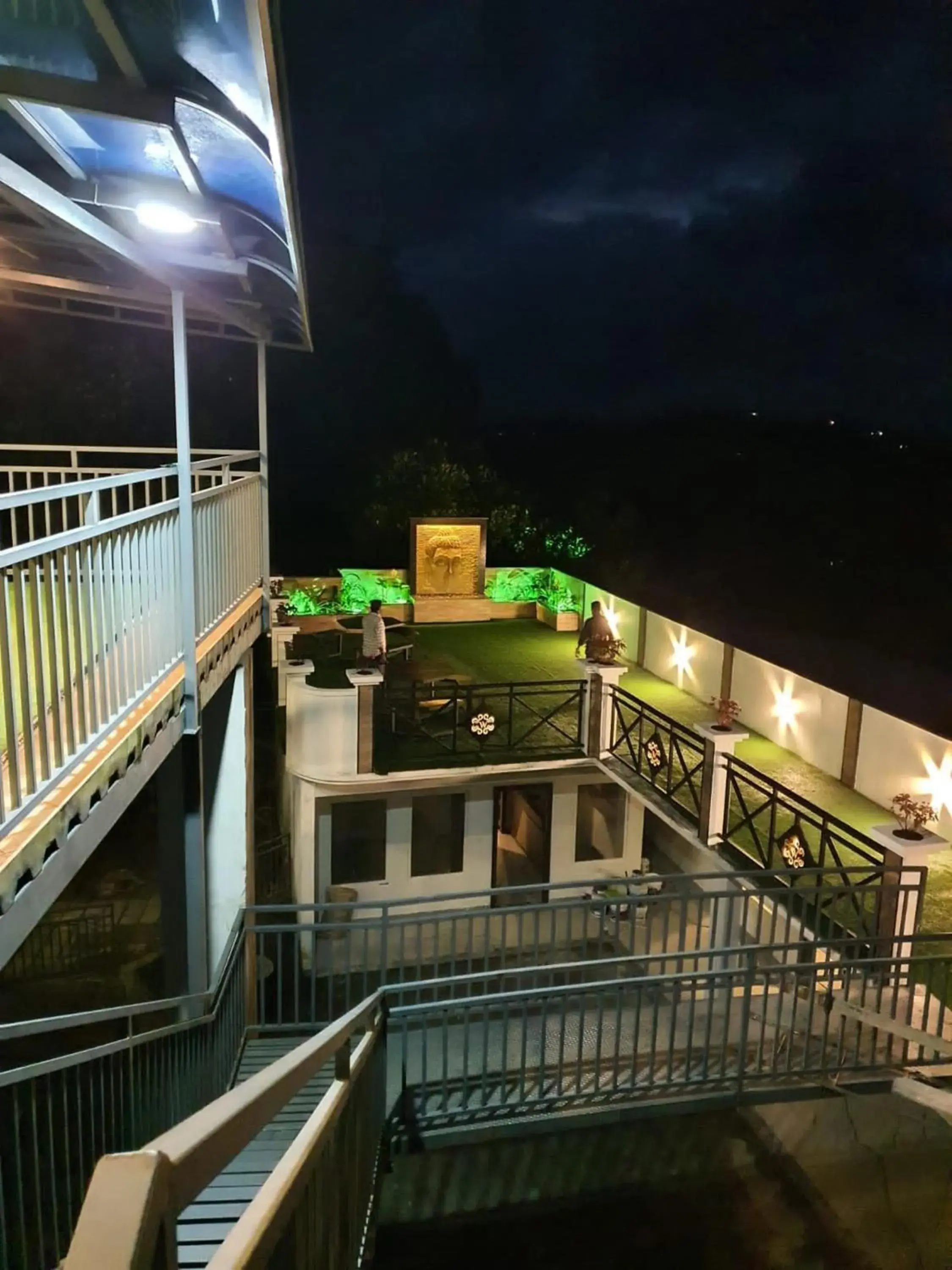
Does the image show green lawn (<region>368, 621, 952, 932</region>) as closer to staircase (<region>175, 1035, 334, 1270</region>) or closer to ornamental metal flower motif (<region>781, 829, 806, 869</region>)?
ornamental metal flower motif (<region>781, 829, 806, 869</region>)

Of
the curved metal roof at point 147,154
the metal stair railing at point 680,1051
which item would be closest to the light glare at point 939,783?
the metal stair railing at point 680,1051

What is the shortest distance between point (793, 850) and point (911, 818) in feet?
4.51

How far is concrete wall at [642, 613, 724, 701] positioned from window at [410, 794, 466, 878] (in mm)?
4543

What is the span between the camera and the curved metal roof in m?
2.94

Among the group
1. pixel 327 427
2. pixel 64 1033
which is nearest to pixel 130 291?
pixel 64 1033

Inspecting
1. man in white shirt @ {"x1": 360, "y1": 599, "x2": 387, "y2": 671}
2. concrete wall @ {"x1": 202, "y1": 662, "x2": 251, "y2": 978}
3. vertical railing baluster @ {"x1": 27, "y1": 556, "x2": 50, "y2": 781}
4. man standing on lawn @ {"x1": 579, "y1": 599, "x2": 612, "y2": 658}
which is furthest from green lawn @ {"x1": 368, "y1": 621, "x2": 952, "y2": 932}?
vertical railing baluster @ {"x1": 27, "y1": 556, "x2": 50, "y2": 781}

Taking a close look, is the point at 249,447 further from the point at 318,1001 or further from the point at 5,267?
the point at 5,267

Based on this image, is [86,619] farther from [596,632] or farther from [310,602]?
[310,602]

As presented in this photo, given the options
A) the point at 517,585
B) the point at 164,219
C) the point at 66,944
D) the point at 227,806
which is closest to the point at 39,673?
the point at 164,219

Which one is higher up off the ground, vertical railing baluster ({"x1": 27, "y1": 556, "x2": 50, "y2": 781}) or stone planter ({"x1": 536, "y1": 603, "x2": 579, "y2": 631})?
vertical railing baluster ({"x1": 27, "y1": 556, "x2": 50, "y2": 781})

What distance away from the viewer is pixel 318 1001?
11688 millimetres

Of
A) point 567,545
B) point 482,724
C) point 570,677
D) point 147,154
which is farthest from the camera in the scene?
point 567,545

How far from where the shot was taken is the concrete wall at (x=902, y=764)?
34.0 feet

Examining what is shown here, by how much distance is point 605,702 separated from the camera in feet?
40.3
